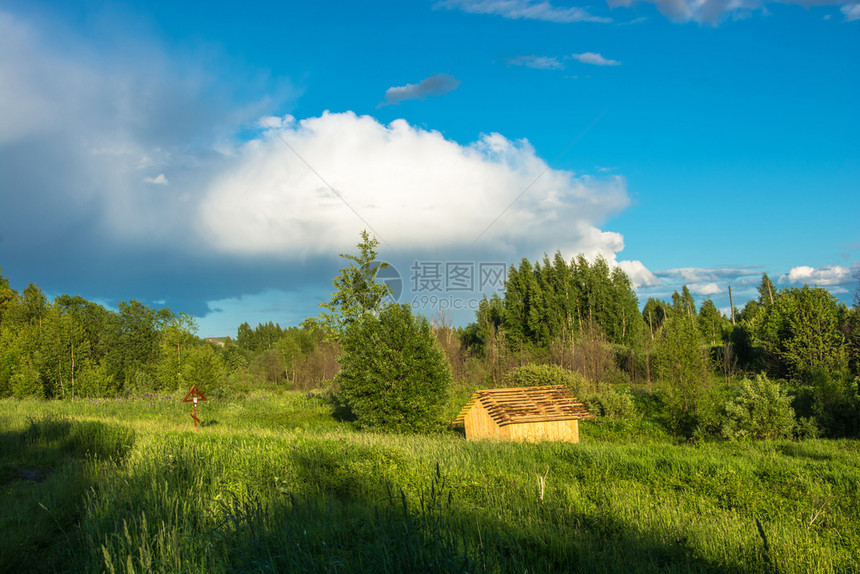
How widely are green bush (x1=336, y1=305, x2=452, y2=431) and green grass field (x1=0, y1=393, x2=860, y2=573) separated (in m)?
5.40

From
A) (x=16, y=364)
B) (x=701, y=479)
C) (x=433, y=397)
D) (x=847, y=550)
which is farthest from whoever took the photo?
(x=16, y=364)

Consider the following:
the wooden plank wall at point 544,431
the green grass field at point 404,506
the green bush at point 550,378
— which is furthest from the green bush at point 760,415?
Result: the green bush at point 550,378

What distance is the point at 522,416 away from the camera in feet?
69.6

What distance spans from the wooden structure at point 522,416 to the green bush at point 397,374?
198 cm

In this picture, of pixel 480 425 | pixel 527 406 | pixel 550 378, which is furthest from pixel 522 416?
pixel 550 378

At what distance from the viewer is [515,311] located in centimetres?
6219

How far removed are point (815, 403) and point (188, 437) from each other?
29363mm

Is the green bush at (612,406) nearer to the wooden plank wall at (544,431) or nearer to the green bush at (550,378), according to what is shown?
the green bush at (550,378)

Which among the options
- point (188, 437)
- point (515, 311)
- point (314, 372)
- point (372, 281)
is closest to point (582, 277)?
point (515, 311)

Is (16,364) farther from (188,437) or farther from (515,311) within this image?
(515,311)

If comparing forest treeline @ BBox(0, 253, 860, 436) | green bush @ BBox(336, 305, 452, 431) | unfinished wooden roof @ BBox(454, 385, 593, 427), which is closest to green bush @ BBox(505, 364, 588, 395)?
forest treeline @ BBox(0, 253, 860, 436)

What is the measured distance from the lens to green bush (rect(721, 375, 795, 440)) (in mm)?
23625

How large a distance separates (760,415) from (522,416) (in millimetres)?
11915

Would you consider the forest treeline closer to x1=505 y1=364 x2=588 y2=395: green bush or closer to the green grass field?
x1=505 y1=364 x2=588 y2=395: green bush
